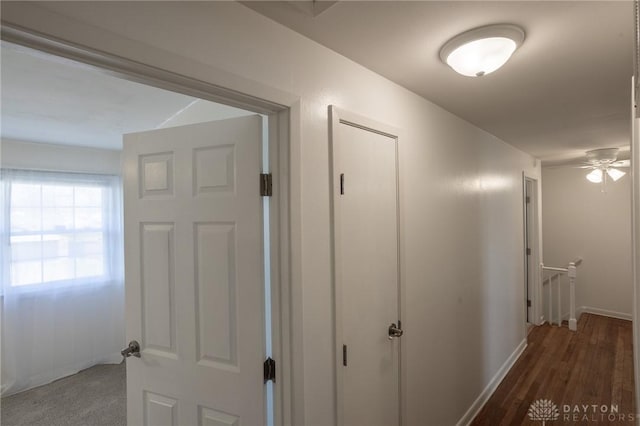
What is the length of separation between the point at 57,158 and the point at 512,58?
4.22 m

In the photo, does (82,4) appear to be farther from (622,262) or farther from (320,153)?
(622,262)

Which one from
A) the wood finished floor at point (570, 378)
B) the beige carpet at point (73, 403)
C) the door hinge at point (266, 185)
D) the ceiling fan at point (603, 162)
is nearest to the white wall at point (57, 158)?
the beige carpet at point (73, 403)

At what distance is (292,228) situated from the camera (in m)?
1.21

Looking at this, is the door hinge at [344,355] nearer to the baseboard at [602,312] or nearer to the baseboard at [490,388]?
the baseboard at [490,388]

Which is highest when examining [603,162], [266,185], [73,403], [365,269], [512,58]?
[512,58]

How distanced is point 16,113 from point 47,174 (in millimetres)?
1157

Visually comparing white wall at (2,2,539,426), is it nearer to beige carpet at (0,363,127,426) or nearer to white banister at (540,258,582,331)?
white banister at (540,258,582,331)

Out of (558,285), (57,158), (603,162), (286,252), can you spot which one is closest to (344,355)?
(286,252)

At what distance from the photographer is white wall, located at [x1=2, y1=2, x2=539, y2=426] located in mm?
898

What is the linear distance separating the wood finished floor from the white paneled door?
2264 mm

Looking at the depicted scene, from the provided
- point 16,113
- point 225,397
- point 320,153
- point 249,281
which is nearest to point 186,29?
point 320,153

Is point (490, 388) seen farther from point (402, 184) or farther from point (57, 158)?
point (57, 158)

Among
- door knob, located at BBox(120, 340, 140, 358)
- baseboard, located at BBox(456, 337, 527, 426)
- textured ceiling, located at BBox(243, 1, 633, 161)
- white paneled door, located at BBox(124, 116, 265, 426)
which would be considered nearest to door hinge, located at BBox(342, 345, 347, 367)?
white paneled door, located at BBox(124, 116, 265, 426)

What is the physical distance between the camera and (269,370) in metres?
1.27
